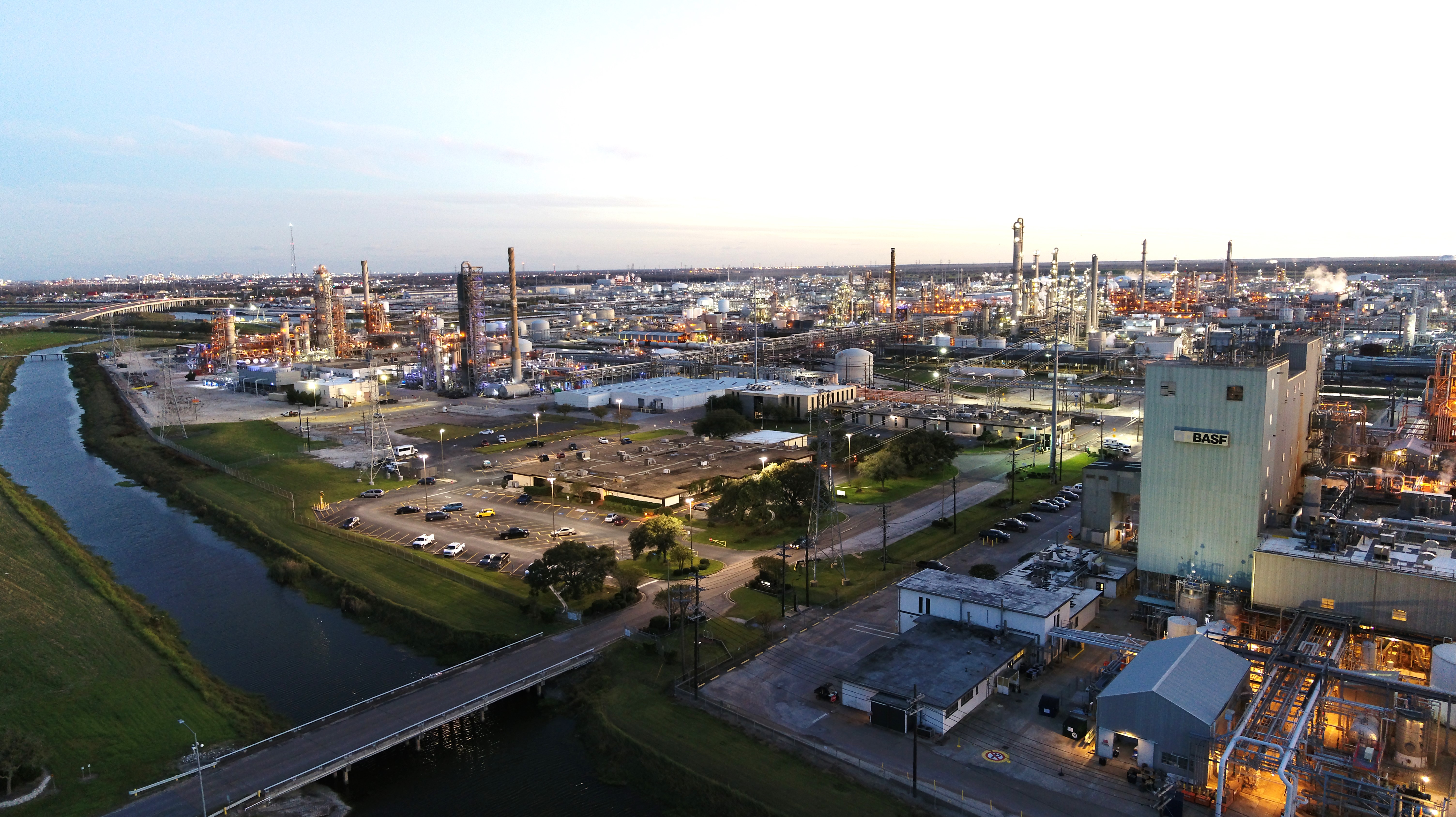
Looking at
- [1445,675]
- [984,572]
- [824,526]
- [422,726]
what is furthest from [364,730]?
[1445,675]

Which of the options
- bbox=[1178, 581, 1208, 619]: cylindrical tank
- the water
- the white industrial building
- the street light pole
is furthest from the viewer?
the white industrial building

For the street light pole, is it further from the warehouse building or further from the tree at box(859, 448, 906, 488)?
the tree at box(859, 448, 906, 488)

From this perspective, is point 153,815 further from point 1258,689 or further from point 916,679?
point 1258,689

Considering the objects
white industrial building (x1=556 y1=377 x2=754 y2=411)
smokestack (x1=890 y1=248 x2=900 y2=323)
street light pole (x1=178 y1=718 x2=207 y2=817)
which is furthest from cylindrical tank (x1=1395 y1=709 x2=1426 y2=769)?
smokestack (x1=890 y1=248 x2=900 y2=323)

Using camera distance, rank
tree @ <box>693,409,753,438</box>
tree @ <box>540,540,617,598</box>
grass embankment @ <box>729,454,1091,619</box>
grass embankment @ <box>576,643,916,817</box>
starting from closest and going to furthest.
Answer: grass embankment @ <box>576,643,916,817</box>, tree @ <box>540,540,617,598</box>, grass embankment @ <box>729,454,1091,619</box>, tree @ <box>693,409,753,438</box>

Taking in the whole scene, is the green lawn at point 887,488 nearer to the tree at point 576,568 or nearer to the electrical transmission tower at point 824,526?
the electrical transmission tower at point 824,526

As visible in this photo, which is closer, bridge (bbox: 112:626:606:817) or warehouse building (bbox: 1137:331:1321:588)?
bridge (bbox: 112:626:606:817)
